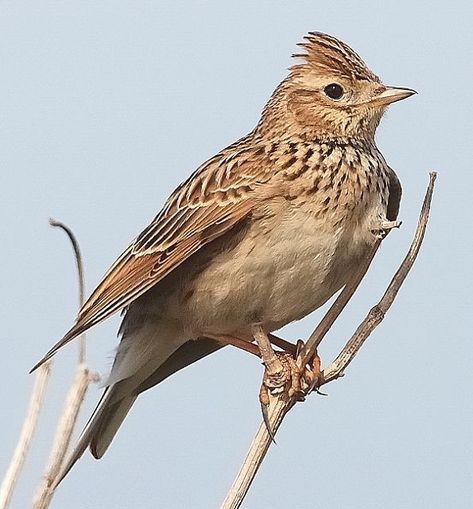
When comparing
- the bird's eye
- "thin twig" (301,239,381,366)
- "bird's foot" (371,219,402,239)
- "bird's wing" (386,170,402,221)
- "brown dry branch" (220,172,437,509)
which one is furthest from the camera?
the bird's eye

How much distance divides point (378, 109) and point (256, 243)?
82cm

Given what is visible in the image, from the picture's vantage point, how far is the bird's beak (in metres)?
4.79

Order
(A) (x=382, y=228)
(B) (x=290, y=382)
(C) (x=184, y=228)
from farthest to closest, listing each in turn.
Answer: (C) (x=184, y=228) → (A) (x=382, y=228) → (B) (x=290, y=382)

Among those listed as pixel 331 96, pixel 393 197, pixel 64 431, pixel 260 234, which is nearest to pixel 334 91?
pixel 331 96

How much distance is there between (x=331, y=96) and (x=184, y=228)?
0.83 metres

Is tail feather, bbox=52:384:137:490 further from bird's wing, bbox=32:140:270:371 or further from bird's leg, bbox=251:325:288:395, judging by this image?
bird's leg, bbox=251:325:288:395

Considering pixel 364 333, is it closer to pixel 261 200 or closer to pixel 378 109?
pixel 261 200

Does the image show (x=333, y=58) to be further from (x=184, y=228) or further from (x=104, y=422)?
(x=104, y=422)

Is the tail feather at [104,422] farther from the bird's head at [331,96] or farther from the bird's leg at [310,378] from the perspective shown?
the bird's head at [331,96]

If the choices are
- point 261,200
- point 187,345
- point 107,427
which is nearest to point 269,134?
point 261,200

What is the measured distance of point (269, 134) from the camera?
5.07 m

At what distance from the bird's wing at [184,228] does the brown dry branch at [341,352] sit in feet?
2.39

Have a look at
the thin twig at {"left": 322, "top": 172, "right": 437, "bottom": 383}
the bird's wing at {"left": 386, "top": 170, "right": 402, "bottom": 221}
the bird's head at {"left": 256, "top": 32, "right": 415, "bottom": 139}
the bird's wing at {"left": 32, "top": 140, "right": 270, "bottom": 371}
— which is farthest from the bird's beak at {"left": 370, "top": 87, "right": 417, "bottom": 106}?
the thin twig at {"left": 322, "top": 172, "right": 437, "bottom": 383}

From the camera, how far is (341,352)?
3803mm
